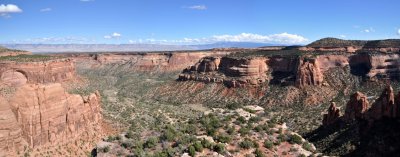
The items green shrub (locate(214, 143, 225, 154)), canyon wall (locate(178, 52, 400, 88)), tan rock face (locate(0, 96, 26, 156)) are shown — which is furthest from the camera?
canyon wall (locate(178, 52, 400, 88))

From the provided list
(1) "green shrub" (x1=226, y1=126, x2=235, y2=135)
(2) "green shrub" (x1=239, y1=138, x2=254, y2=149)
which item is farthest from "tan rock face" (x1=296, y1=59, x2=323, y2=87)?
(2) "green shrub" (x1=239, y1=138, x2=254, y2=149)

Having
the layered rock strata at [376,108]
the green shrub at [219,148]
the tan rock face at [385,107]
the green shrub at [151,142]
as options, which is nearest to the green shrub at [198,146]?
the green shrub at [219,148]

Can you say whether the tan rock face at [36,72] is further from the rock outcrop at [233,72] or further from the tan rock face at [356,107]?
the tan rock face at [356,107]

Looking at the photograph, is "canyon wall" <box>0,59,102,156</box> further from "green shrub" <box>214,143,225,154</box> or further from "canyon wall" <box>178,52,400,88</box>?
"canyon wall" <box>178,52,400,88</box>

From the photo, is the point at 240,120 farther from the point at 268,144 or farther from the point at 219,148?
the point at 219,148

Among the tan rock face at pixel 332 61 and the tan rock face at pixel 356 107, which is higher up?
the tan rock face at pixel 332 61

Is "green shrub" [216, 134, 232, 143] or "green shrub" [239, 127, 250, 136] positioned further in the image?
"green shrub" [239, 127, 250, 136]

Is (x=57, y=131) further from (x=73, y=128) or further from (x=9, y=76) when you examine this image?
(x=9, y=76)
